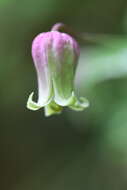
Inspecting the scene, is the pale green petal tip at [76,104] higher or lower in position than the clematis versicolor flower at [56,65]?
lower

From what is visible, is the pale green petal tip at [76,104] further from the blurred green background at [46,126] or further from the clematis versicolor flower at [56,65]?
the blurred green background at [46,126]

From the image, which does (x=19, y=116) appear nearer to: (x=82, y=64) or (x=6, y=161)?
(x=6, y=161)

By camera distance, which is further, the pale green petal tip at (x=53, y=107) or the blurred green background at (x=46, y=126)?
the blurred green background at (x=46, y=126)

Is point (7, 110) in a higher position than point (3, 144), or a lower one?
higher

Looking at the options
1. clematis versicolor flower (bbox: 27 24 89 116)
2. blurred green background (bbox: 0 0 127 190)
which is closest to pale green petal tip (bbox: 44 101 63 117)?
clematis versicolor flower (bbox: 27 24 89 116)

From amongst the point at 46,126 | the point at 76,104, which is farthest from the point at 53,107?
the point at 46,126

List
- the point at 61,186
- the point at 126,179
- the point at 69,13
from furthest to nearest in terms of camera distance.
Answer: the point at 69,13, the point at 61,186, the point at 126,179

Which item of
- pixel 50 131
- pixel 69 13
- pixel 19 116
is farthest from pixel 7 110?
pixel 69 13

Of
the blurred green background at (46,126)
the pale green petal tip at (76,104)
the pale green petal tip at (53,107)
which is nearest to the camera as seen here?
the pale green petal tip at (76,104)

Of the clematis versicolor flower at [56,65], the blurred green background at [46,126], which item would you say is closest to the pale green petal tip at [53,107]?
the clematis versicolor flower at [56,65]
